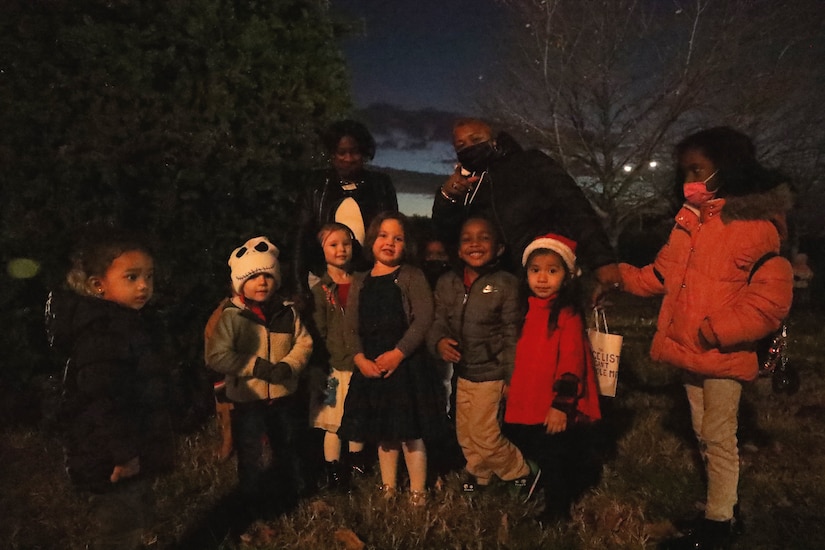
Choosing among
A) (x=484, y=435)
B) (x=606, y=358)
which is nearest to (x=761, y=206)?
(x=606, y=358)

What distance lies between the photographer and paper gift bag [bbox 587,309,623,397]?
3.66m

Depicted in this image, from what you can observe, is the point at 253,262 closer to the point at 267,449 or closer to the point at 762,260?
the point at 267,449

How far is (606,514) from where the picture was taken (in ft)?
12.5

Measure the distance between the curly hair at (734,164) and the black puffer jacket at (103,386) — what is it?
291cm

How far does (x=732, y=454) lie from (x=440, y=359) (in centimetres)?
168

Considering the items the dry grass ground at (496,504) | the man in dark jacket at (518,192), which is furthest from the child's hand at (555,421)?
the man in dark jacket at (518,192)

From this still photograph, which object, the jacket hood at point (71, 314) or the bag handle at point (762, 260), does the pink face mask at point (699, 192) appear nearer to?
the bag handle at point (762, 260)

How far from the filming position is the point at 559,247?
11.9 ft

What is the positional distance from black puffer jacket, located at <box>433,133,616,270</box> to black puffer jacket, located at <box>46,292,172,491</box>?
2.09 metres

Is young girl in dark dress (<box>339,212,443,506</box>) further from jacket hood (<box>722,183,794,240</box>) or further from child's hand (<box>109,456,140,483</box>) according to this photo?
jacket hood (<box>722,183,794,240</box>)

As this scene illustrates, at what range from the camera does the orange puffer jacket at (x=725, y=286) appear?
125 inches

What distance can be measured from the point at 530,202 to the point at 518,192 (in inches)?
3.7

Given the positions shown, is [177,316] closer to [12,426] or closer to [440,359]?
[12,426]

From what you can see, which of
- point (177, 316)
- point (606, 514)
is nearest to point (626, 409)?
point (606, 514)
